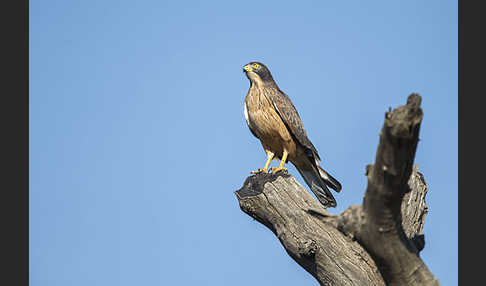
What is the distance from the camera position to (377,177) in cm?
306

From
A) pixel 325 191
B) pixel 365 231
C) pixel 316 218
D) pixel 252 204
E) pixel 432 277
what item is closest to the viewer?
pixel 365 231

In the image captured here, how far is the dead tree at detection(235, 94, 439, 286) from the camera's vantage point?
9.49 ft

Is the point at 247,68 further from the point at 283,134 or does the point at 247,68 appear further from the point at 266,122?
the point at 283,134

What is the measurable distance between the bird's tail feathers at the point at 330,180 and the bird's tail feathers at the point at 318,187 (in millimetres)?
122

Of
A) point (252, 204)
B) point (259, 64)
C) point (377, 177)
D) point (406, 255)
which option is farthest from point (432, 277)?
point (259, 64)

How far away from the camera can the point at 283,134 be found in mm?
6922

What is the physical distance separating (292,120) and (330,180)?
1031mm

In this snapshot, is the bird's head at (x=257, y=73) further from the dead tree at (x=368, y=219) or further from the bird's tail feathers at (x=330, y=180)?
the dead tree at (x=368, y=219)

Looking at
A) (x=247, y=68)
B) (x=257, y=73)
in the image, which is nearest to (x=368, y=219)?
(x=257, y=73)

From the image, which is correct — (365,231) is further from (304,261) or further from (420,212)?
(420,212)

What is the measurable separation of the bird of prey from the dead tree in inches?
59.8

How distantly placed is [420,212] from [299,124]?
2204 millimetres

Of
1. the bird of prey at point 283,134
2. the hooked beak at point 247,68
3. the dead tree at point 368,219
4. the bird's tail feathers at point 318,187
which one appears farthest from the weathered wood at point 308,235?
the hooked beak at point 247,68

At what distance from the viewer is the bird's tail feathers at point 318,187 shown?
6.83 metres
